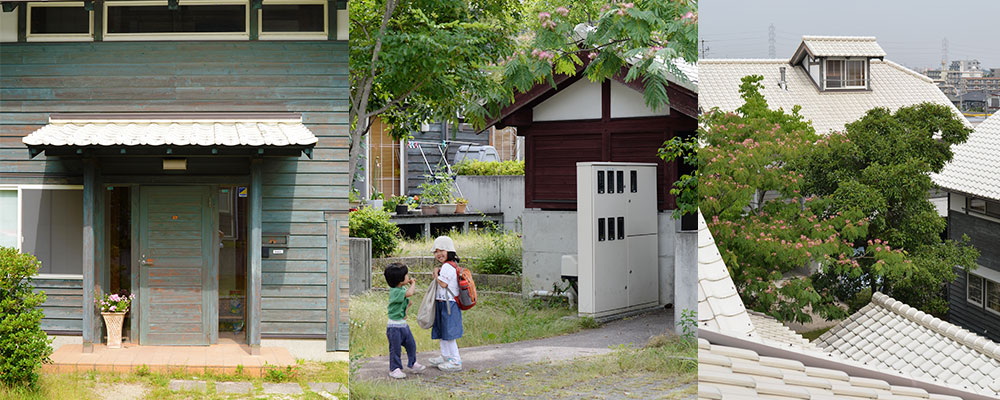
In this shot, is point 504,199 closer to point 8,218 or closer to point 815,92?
point 815,92

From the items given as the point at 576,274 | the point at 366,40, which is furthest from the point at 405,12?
the point at 576,274

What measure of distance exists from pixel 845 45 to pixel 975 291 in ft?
5.58

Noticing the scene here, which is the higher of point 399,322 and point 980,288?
point 980,288

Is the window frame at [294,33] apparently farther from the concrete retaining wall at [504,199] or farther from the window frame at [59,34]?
the concrete retaining wall at [504,199]

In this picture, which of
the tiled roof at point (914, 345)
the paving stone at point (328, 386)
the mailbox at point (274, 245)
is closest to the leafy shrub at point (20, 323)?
the mailbox at point (274, 245)

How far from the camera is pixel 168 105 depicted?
4184mm

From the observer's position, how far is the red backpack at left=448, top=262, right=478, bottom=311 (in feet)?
13.2

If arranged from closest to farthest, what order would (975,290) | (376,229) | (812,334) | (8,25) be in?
(376,229) < (8,25) < (812,334) < (975,290)

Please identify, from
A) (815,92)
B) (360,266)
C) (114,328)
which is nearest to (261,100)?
(360,266)

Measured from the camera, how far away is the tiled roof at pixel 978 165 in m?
4.65

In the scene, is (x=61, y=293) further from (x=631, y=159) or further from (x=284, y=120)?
(x=631, y=159)

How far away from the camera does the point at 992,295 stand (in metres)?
4.84

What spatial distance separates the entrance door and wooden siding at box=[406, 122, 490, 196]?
1.08m

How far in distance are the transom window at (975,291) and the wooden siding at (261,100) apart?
3.69m
